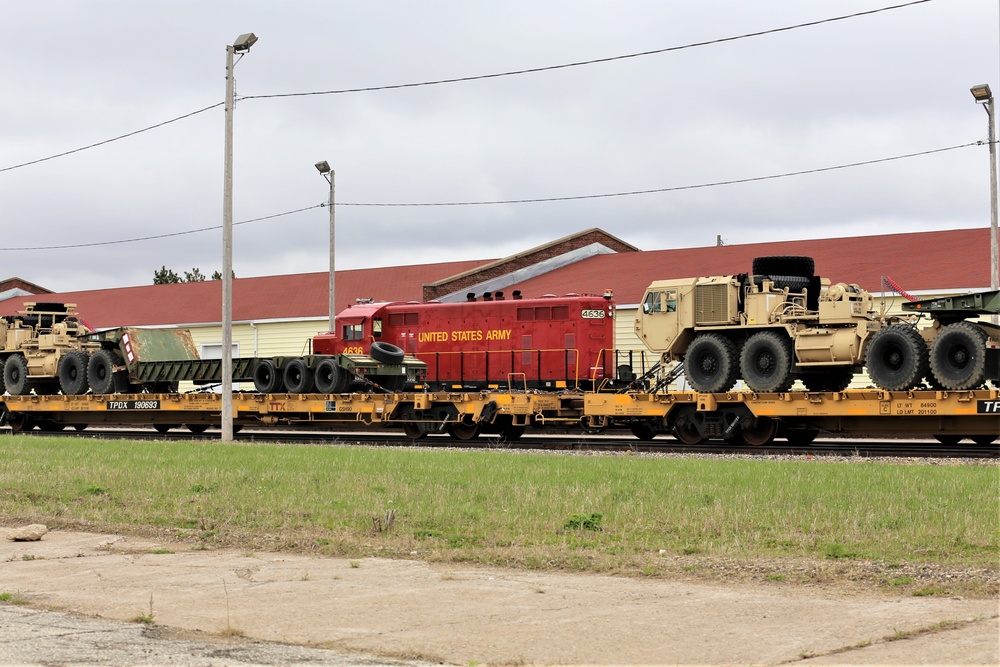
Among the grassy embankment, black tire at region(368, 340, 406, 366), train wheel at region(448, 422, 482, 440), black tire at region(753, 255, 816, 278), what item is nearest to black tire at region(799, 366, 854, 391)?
black tire at region(753, 255, 816, 278)

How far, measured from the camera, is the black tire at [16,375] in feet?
113

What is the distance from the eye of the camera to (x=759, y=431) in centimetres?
2355

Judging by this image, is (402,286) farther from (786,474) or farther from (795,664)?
(795,664)

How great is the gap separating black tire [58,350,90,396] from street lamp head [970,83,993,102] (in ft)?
82.8

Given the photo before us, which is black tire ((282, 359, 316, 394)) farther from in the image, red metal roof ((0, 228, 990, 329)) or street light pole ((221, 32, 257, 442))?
red metal roof ((0, 228, 990, 329))

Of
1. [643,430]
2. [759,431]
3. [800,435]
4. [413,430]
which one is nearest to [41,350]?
[413,430]

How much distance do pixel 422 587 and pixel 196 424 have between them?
25.1 m

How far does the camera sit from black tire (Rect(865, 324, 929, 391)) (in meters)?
20.5

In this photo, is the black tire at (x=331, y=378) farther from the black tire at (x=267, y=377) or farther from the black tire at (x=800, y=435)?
the black tire at (x=800, y=435)

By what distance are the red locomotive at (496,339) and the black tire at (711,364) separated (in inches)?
130

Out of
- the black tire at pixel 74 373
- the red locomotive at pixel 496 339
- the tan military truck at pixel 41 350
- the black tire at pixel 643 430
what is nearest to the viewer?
the black tire at pixel 643 430

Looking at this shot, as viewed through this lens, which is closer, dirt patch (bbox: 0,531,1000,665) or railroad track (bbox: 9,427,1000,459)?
dirt patch (bbox: 0,531,1000,665)

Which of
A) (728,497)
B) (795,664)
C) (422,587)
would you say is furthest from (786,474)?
(795,664)

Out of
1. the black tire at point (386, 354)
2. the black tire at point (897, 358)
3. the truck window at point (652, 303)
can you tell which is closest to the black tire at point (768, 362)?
the black tire at point (897, 358)
